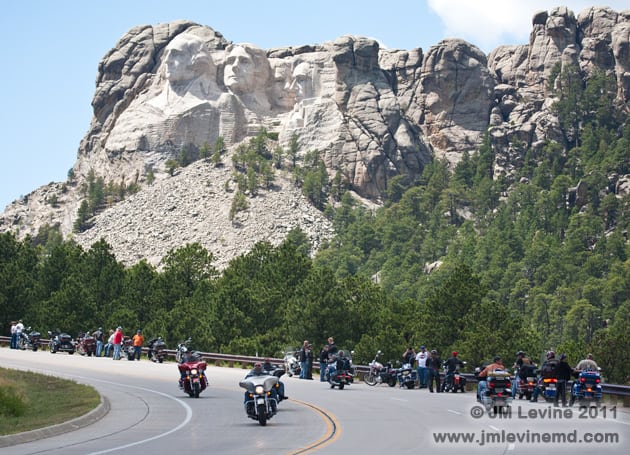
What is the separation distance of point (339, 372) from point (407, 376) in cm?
369

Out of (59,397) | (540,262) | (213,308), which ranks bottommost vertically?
(59,397)

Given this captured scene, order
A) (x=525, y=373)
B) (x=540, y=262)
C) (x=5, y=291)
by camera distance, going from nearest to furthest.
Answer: (x=525, y=373), (x=5, y=291), (x=540, y=262)

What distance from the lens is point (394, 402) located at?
36375 mm

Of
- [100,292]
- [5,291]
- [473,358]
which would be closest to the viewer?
[473,358]

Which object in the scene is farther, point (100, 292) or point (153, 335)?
point (100, 292)

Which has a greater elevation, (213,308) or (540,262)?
(540,262)

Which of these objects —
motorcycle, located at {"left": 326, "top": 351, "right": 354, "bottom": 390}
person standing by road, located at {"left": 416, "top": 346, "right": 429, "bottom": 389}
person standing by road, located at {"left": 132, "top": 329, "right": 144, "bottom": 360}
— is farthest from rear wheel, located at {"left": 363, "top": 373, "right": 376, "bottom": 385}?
person standing by road, located at {"left": 132, "top": 329, "right": 144, "bottom": 360}

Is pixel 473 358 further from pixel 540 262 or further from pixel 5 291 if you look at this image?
pixel 540 262

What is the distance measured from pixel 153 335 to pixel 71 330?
678 centimetres

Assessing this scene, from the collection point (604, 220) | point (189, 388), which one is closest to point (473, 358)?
point (189, 388)

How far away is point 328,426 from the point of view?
27516mm

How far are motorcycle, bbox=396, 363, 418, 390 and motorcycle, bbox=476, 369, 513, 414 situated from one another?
13.4 m

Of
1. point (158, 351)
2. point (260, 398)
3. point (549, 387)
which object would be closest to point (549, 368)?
point (549, 387)

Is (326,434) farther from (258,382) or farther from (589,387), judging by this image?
(589,387)
